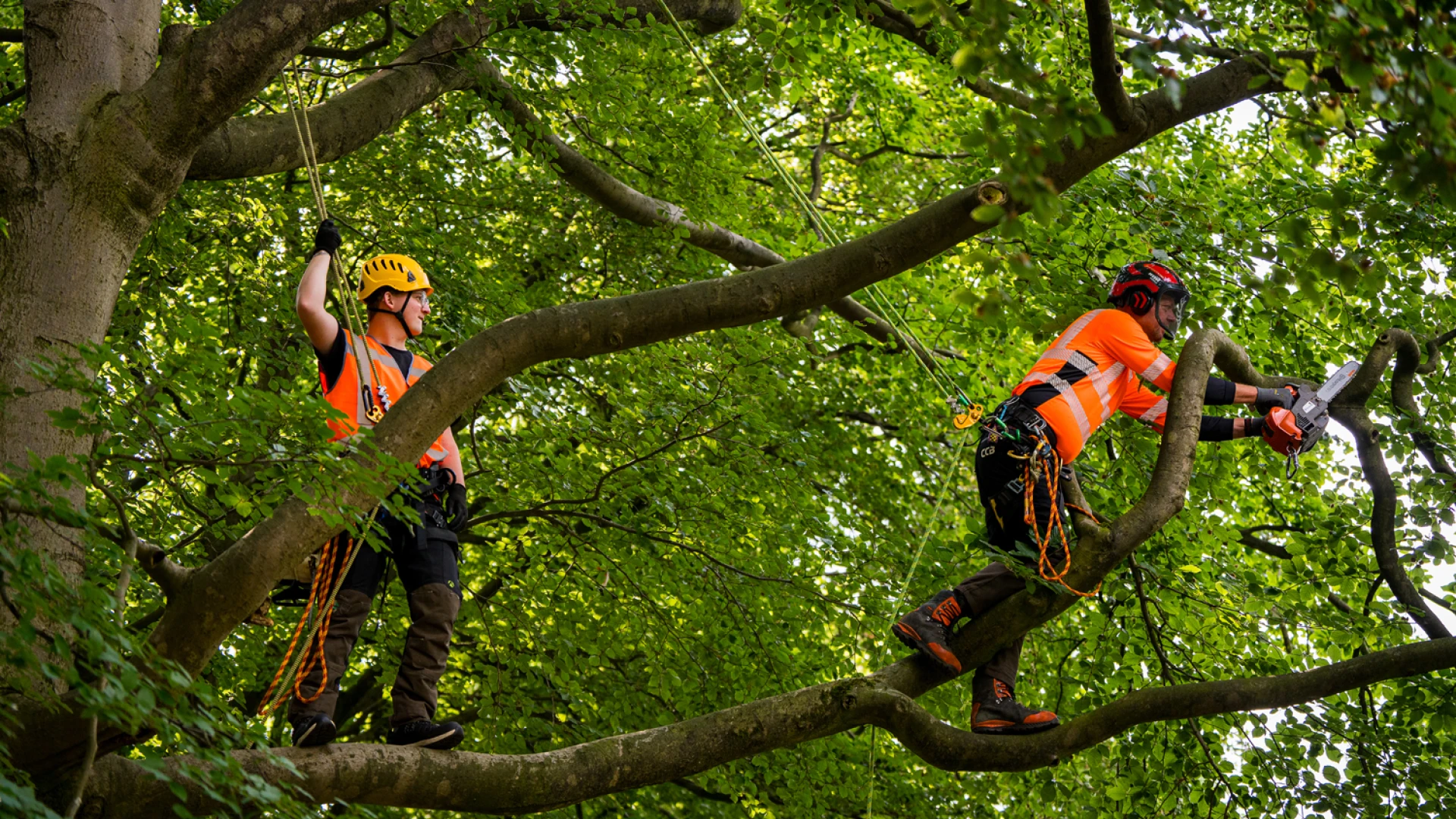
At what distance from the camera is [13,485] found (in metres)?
2.54

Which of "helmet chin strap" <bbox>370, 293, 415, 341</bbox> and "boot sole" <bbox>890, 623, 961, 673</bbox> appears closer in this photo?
"boot sole" <bbox>890, 623, 961, 673</bbox>

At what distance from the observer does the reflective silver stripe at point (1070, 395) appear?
15.5ft

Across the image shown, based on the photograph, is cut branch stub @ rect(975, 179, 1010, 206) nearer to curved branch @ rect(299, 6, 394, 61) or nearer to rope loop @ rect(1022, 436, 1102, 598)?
rope loop @ rect(1022, 436, 1102, 598)

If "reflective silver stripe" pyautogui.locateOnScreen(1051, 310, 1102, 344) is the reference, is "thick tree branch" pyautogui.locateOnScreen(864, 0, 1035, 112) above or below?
above

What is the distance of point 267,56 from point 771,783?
5414mm

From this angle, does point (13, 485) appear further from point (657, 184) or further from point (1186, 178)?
point (1186, 178)

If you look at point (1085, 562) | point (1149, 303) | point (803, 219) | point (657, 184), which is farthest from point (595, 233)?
point (1085, 562)

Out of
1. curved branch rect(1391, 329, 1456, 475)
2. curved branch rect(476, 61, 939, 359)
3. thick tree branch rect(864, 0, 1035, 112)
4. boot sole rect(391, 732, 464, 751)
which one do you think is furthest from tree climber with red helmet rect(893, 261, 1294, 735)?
curved branch rect(476, 61, 939, 359)

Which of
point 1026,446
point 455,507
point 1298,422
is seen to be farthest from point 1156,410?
point 455,507

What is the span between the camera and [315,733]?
3680mm

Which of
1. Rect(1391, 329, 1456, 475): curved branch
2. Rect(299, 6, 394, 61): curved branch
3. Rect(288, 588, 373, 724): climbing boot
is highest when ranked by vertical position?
Rect(299, 6, 394, 61): curved branch

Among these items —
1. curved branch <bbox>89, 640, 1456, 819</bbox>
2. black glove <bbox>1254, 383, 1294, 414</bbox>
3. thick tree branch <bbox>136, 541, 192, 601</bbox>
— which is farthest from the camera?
black glove <bbox>1254, 383, 1294, 414</bbox>

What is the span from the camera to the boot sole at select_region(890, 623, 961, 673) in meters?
4.23

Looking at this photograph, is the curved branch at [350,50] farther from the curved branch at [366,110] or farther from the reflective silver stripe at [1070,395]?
the reflective silver stripe at [1070,395]
